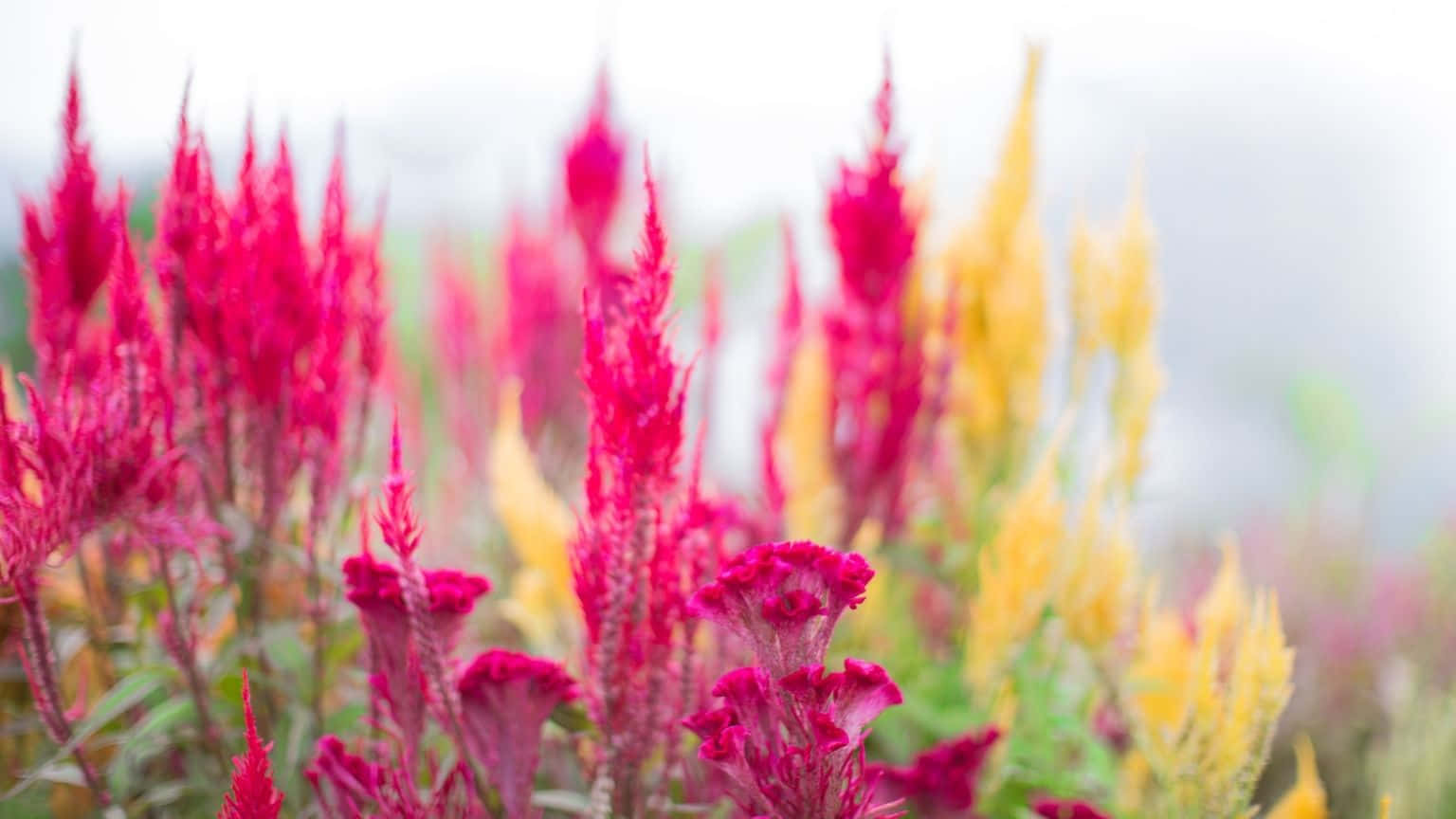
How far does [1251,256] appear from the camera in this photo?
13.9 ft

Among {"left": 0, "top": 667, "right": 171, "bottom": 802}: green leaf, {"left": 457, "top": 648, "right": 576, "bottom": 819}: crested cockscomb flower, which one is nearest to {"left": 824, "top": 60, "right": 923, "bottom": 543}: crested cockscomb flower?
{"left": 457, "top": 648, "right": 576, "bottom": 819}: crested cockscomb flower

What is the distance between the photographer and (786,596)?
0.51 meters

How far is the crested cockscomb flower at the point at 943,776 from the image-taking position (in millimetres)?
713

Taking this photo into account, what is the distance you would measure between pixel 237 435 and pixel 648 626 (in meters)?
0.45

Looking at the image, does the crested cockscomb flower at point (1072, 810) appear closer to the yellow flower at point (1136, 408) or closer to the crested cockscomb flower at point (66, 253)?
the yellow flower at point (1136, 408)

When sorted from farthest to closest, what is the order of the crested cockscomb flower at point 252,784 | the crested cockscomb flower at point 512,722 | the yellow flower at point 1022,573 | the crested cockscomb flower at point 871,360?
the crested cockscomb flower at point 871,360 → the yellow flower at point 1022,573 → the crested cockscomb flower at point 512,722 → the crested cockscomb flower at point 252,784

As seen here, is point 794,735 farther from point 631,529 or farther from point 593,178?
point 593,178

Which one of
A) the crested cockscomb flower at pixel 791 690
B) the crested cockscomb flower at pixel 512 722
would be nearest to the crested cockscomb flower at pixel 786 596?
the crested cockscomb flower at pixel 791 690

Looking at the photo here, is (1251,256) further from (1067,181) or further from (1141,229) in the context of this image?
(1141,229)

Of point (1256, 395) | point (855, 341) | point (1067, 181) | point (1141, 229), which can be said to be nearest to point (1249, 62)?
point (1067, 181)

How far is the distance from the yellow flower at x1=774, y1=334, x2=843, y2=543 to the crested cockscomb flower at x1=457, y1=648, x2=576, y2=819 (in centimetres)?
55

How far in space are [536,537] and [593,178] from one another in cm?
53

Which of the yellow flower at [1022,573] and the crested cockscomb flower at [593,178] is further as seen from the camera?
the crested cockscomb flower at [593,178]

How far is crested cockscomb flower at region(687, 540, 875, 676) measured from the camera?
0.51 m
